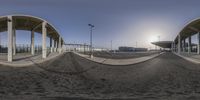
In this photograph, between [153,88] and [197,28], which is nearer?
[153,88]

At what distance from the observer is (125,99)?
11.0m

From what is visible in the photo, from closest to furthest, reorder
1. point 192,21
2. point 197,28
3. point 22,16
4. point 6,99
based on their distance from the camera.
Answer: point 6,99, point 22,16, point 192,21, point 197,28

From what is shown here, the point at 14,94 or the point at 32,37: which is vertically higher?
the point at 32,37

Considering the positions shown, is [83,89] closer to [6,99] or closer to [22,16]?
[6,99]

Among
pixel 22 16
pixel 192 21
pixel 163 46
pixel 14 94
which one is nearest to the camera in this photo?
pixel 14 94

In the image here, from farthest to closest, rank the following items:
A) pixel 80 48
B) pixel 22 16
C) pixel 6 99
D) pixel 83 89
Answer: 1. pixel 80 48
2. pixel 22 16
3. pixel 83 89
4. pixel 6 99

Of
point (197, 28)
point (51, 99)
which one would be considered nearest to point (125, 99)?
point (51, 99)

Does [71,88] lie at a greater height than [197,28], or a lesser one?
lesser

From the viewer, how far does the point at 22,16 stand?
117ft

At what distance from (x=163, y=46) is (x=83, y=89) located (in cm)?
15243

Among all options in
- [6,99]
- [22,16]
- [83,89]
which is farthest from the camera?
[22,16]

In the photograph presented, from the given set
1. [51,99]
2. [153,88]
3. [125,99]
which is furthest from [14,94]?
[153,88]

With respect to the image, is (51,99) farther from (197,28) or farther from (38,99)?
(197,28)

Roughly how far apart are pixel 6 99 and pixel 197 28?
4918 centimetres
